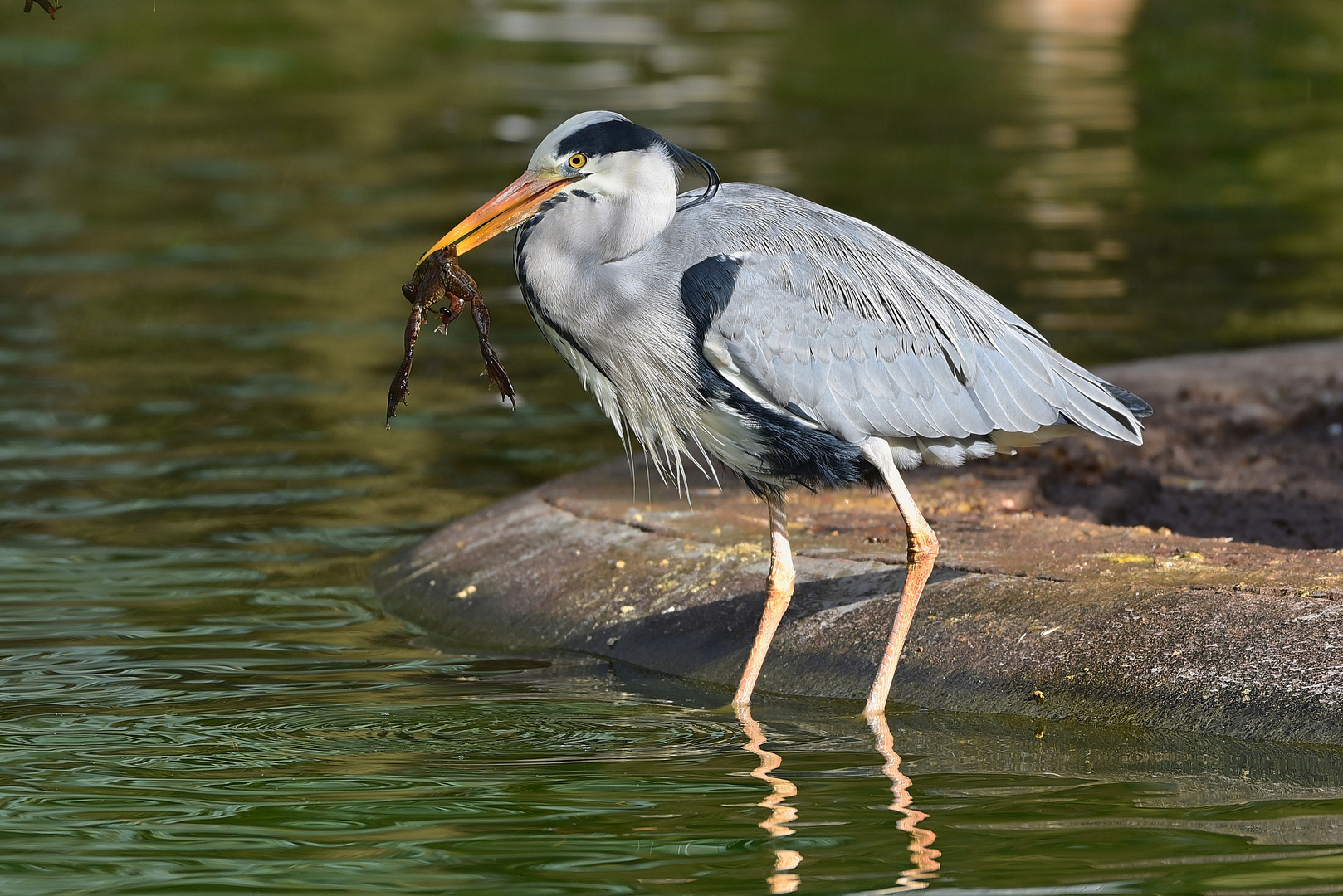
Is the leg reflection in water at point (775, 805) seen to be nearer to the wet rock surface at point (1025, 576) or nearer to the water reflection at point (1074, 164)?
the wet rock surface at point (1025, 576)

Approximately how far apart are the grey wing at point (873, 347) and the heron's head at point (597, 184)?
1.08 feet

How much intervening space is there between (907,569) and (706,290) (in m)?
1.37

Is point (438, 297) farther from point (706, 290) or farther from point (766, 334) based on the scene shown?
point (766, 334)

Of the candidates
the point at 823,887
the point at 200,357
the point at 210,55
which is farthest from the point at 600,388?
the point at 210,55

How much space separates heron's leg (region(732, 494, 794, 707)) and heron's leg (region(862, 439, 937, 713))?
1.48 feet

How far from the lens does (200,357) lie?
1483 centimetres

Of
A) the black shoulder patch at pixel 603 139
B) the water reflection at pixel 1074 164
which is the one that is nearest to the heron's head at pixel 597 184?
the black shoulder patch at pixel 603 139

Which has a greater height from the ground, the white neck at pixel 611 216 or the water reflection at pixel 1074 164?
the white neck at pixel 611 216

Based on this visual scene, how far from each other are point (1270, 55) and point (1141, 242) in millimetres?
22343

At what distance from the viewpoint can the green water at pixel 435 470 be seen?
5832 mm

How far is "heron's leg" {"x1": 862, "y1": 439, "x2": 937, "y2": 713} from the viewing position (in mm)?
7242

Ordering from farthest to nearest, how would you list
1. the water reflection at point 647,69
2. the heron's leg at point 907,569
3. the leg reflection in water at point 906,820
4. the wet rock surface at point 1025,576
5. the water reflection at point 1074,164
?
1. the water reflection at point 647,69
2. the water reflection at point 1074,164
3. the heron's leg at point 907,569
4. the wet rock surface at point 1025,576
5. the leg reflection in water at point 906,820

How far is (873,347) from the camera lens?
7.57 metres

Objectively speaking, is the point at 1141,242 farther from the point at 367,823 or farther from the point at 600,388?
the point at 367,823
